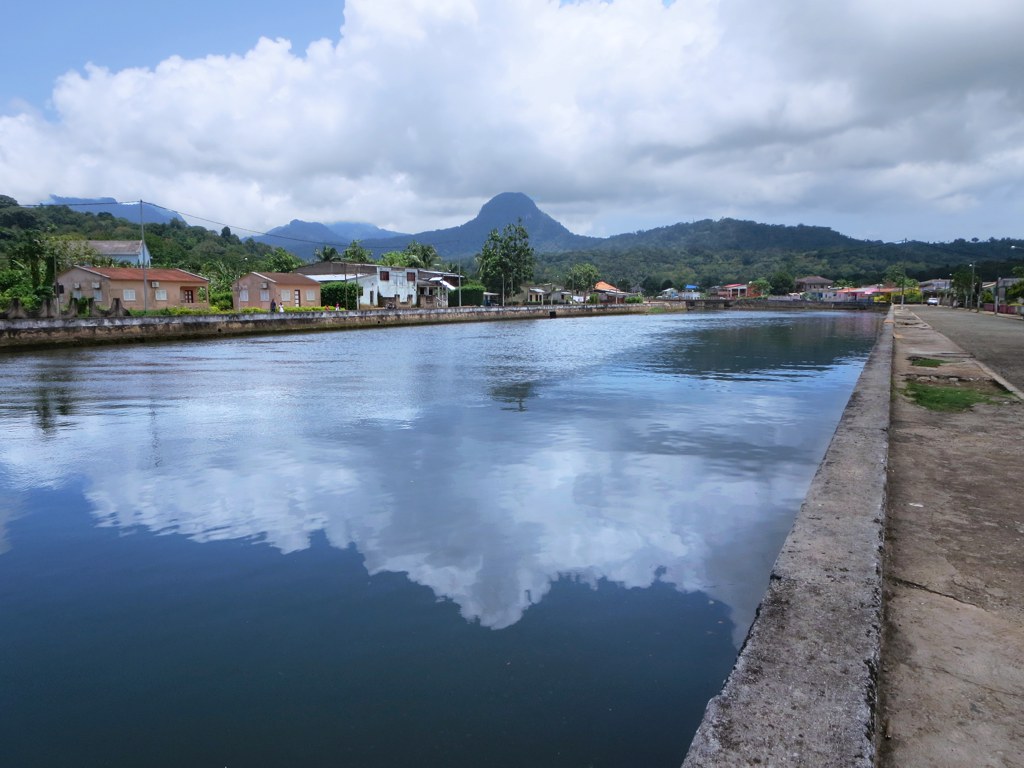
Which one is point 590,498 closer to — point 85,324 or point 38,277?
point 85,324

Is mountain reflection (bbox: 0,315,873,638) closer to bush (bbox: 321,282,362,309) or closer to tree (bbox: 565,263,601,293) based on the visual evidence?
bush (bbox: 321,282,362,309)

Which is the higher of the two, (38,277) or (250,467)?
(38,277)

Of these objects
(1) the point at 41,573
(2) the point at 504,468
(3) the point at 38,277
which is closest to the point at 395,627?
(1) the point at 41,573

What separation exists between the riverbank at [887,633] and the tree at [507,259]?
77.6 meters

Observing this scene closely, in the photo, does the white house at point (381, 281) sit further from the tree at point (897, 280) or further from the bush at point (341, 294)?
the tree at point (897, 280)

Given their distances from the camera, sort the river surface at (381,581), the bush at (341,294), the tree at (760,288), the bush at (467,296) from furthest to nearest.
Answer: the tree at (760,288)
the bush at (467,296)
the bush at (341,294)
the river surface at (381,581)

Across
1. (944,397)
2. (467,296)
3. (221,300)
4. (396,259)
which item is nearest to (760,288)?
(467,296)

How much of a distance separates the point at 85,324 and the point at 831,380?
3086 centimetres

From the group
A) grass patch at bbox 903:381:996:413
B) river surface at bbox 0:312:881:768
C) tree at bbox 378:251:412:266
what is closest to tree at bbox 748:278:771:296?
tree at bbox 378:251:412:266

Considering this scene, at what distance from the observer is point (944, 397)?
11.1m

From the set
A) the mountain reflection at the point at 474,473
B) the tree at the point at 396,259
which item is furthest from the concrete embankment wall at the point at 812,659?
the tree at the point at 396,259

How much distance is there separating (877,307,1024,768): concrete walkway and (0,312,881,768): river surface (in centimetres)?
89

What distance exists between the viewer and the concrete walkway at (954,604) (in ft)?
8.17

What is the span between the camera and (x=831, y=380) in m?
17.4
